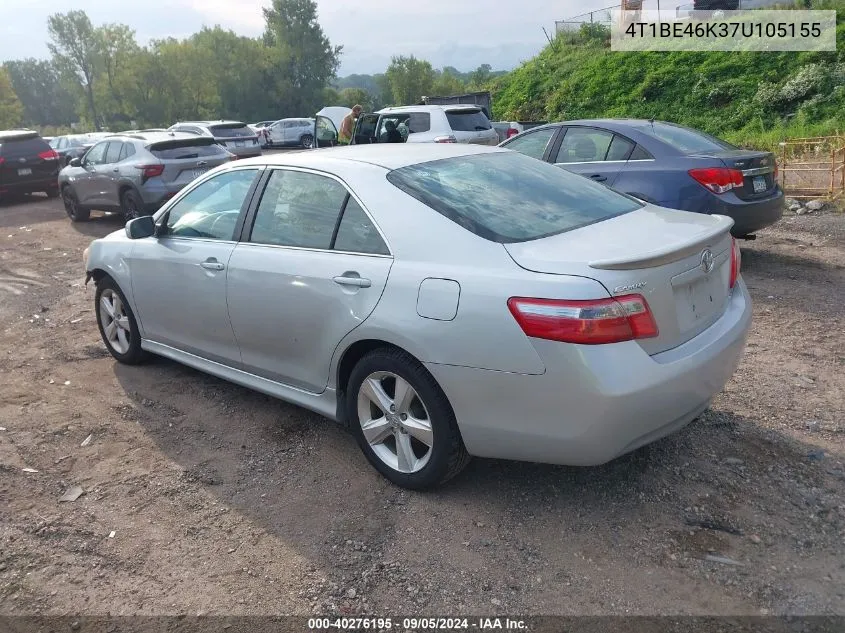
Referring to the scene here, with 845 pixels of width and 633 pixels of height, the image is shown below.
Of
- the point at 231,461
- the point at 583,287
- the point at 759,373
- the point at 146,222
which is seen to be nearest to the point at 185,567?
the point at 231,461

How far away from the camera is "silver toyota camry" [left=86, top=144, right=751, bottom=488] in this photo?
2.95 metres

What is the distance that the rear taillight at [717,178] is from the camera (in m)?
6.98

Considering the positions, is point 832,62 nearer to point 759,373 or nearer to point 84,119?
point 759,373

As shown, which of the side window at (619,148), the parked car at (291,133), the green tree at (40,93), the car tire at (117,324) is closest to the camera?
the car tire at (117,324)

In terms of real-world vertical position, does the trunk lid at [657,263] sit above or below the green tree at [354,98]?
below

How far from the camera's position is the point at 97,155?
13125mm

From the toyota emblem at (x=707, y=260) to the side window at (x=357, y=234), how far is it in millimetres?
1458

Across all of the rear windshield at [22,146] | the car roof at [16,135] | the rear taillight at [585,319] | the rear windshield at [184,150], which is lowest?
the rear taillight at [585,319]

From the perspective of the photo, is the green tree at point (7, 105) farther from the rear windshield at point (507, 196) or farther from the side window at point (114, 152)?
the rear windshield at point (507, 196)

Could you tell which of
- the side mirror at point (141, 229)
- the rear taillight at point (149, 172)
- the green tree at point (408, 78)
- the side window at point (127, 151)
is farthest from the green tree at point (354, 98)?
the side mirror at point (141, 229)

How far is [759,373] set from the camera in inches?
187

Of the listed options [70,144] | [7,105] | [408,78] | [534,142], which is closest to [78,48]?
[7,105]

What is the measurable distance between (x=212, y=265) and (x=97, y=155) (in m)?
10.2

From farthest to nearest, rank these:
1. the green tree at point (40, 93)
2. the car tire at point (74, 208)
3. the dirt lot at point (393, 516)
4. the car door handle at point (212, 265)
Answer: the green tree at point (40, 93) → the car tire at point (74, 208) → the car door handle at point (212, 265) → the dirt lot at point (393, 516)
